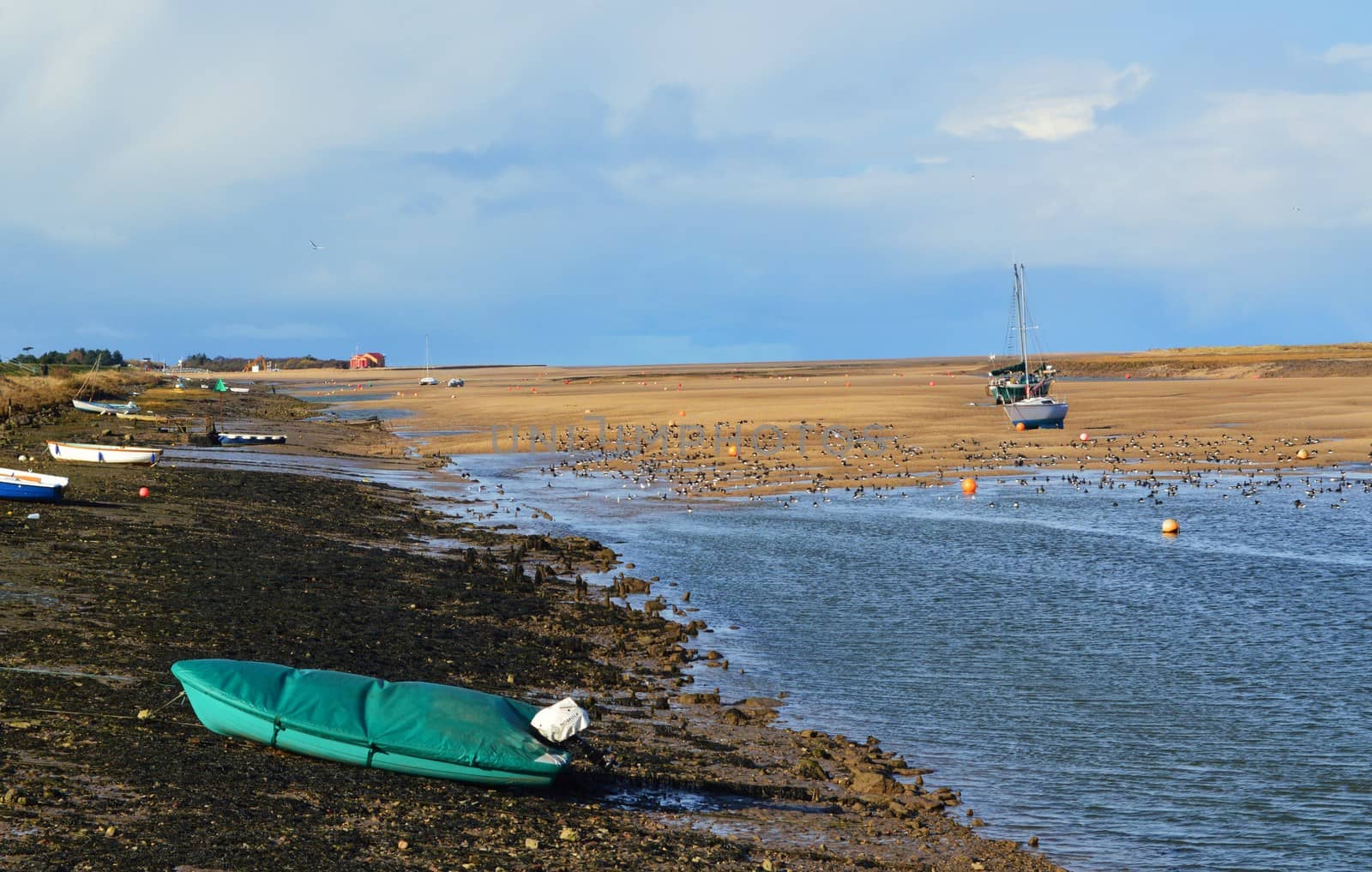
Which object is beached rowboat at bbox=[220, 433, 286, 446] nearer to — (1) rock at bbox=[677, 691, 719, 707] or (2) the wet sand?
(2) the wet sand

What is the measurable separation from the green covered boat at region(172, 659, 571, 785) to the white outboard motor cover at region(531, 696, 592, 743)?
13cm

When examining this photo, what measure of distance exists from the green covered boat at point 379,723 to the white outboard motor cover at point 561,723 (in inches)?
5.1

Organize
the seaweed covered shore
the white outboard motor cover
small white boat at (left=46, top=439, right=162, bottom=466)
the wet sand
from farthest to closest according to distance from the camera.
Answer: the wet sand
small white boat at (left=46, top=439, right=162, bottom=466)
the white outboard motor cover
the seaweed covered shore

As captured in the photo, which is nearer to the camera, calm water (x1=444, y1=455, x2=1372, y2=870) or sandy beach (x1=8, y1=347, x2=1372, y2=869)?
sandy beach (x1=8, y1=347, x2=1372, y2=869)

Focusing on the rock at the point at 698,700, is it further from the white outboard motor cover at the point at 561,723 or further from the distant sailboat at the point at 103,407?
the distant sailboat at the point at 103,407

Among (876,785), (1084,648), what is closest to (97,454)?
(1084,648)

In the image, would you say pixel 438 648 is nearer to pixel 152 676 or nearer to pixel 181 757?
pixel 152 676

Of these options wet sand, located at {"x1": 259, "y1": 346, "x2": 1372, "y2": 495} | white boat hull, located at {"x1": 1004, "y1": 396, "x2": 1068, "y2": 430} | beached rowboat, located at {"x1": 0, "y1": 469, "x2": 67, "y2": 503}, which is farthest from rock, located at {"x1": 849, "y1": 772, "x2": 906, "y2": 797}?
white boat hull, located at {"x1": 1004, "y1": 396, "x2": 1068, "y2": 430}

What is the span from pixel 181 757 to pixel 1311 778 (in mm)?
12988

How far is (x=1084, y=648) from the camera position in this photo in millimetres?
22328

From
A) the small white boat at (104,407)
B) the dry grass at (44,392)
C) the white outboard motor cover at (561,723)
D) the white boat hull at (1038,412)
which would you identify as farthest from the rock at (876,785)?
the small white boat at (104,407)

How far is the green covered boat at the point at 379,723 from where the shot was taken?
13.1 meters

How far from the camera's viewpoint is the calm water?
14.7 meters

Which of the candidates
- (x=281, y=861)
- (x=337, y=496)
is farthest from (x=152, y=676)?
(x=337, y=496)
